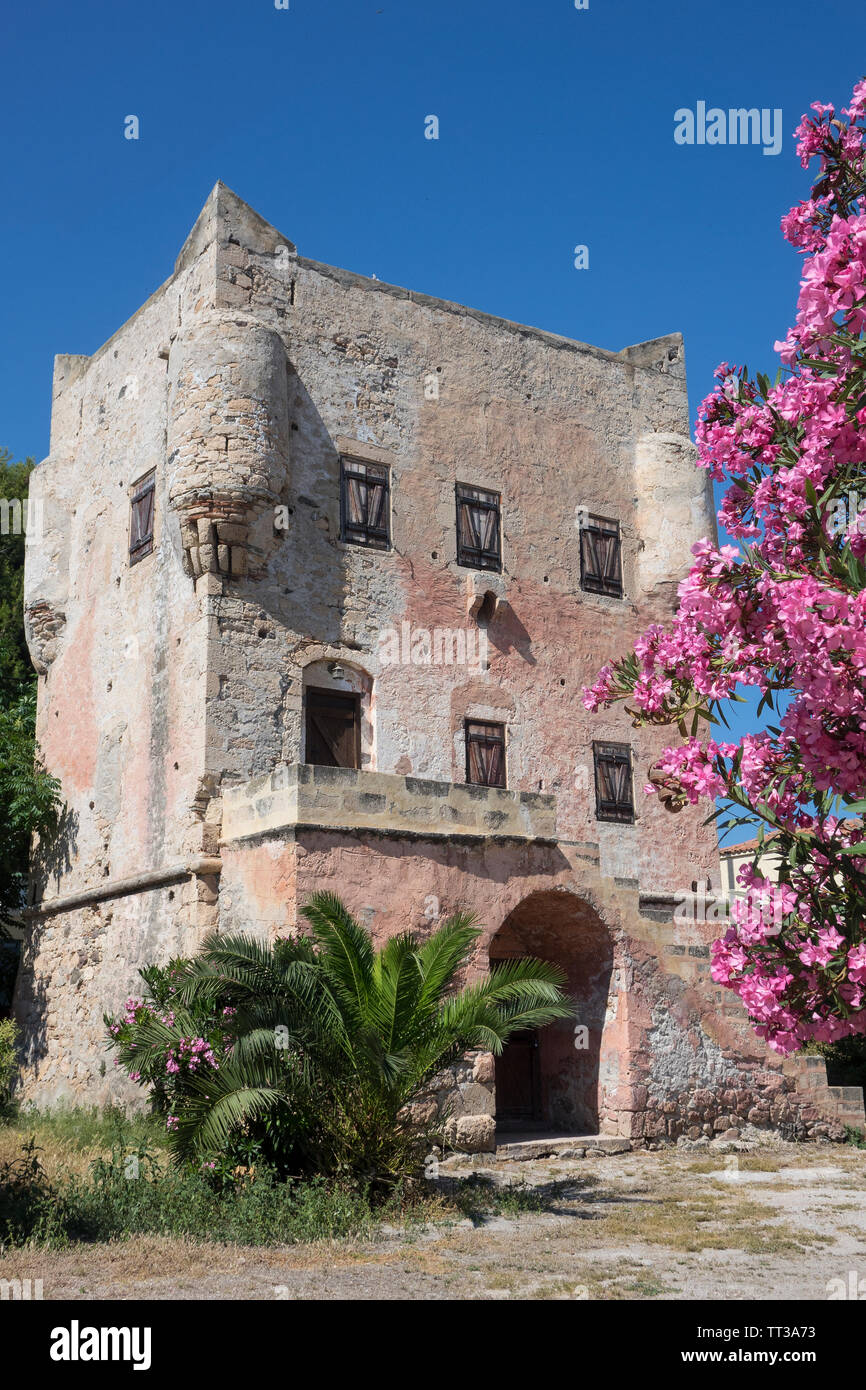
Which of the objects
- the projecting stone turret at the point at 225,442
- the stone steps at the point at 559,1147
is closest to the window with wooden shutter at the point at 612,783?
the stone steps at the point at 559,1147

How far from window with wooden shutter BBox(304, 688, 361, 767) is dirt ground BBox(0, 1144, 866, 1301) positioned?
19.1 ft

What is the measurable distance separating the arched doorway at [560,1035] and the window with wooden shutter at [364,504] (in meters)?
5.60

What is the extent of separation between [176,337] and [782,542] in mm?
12676

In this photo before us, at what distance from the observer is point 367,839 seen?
12.8m

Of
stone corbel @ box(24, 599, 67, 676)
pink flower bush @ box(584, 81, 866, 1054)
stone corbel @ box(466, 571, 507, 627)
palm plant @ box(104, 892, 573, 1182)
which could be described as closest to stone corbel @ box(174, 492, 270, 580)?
stone corbel @ box(466, 571, 507, 627)

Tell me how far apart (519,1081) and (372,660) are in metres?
5.84

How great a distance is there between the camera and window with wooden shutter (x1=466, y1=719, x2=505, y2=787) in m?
17.5

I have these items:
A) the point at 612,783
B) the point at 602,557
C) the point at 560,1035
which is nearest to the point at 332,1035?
the point at 560,1035

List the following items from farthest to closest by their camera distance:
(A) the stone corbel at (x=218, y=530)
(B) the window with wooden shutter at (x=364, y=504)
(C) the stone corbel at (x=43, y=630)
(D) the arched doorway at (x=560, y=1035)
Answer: (C) the stone corbel at (x=43, y=630) < (B) the window with wooden shutter at (x=364, y=504) < (A) the stone corbel at (x=218, y=530) < (D) the arched doorway at (x=560, y=1035)

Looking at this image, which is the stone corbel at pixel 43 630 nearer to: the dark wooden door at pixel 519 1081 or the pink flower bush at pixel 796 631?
the dark wooden door at pixel 519 1081

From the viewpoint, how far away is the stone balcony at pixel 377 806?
12.6 metres

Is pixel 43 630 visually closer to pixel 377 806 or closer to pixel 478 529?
pixel 478 529
